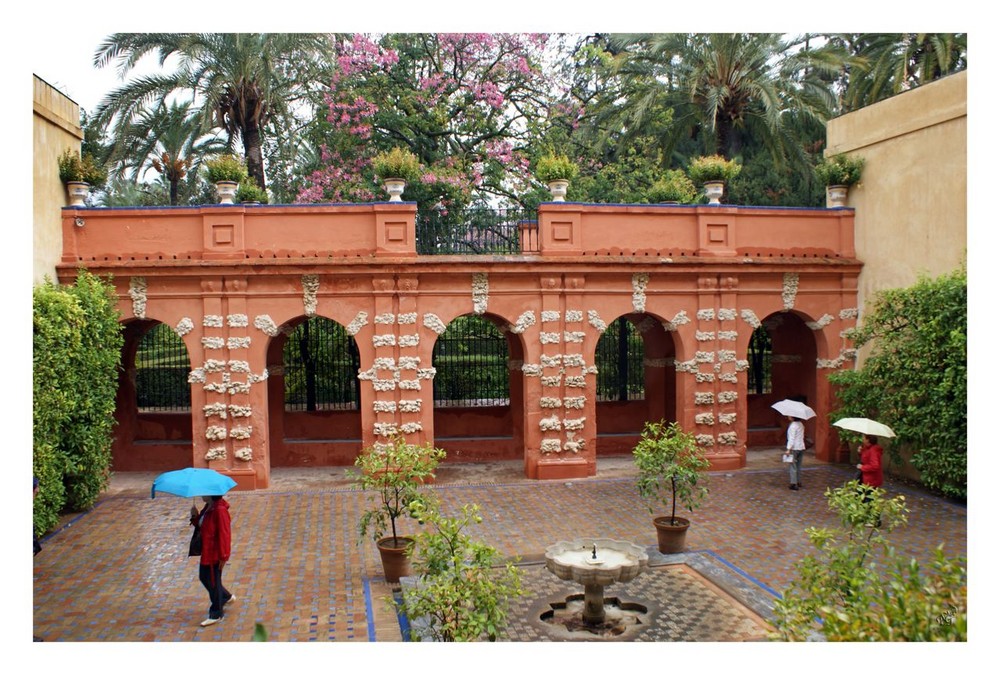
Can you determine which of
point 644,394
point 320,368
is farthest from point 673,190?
point 320,368

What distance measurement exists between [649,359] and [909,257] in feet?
21.3

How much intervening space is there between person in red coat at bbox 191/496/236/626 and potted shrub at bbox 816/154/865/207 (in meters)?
14.6

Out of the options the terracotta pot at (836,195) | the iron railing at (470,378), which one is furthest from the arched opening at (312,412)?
the terracotta pot at (836,195)

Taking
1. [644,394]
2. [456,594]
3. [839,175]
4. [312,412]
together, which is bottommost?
[456,594]

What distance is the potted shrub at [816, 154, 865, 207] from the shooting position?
17.1 meters

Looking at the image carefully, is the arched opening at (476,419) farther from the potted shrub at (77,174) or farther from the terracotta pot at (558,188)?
the potted shrub at (77,174)

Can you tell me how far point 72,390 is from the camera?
12914mm

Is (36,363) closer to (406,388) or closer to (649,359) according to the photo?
(406,388)

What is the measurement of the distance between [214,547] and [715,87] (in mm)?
16617

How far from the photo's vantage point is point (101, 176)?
15789 millimetres

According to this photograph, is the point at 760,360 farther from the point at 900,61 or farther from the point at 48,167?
the point at 48,167

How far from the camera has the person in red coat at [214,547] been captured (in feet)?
29.9

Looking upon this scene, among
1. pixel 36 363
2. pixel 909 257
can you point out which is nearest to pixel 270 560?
pixel 36 363

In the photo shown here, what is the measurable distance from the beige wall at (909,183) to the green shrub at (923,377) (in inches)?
38.0
